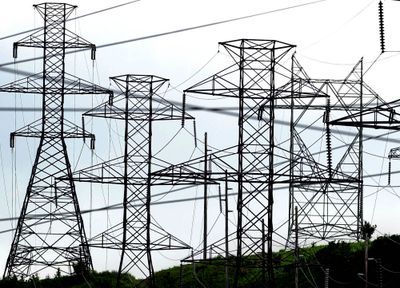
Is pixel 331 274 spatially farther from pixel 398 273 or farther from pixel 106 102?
pixel 106 102

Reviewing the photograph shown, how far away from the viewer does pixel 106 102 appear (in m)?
48.0

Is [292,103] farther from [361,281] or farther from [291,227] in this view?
[361,281]

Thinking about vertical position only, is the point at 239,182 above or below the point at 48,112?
below

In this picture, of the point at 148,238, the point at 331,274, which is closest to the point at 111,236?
the point at 148,238

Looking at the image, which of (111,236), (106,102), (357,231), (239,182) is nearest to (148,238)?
(111,236)

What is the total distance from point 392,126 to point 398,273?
1020 centimetres

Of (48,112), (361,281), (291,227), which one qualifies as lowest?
(361,281)

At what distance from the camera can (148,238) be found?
4691cm

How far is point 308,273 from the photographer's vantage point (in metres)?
46.1

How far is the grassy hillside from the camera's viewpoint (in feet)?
139

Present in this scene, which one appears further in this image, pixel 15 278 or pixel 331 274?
pixel 15 278

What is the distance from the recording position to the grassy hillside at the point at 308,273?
42250 millimetres

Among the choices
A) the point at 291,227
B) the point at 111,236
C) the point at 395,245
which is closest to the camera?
the point at 395,245

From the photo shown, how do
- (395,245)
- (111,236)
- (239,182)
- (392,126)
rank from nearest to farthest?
(392,126) < (239,182) < (395,245) < (111,236)
